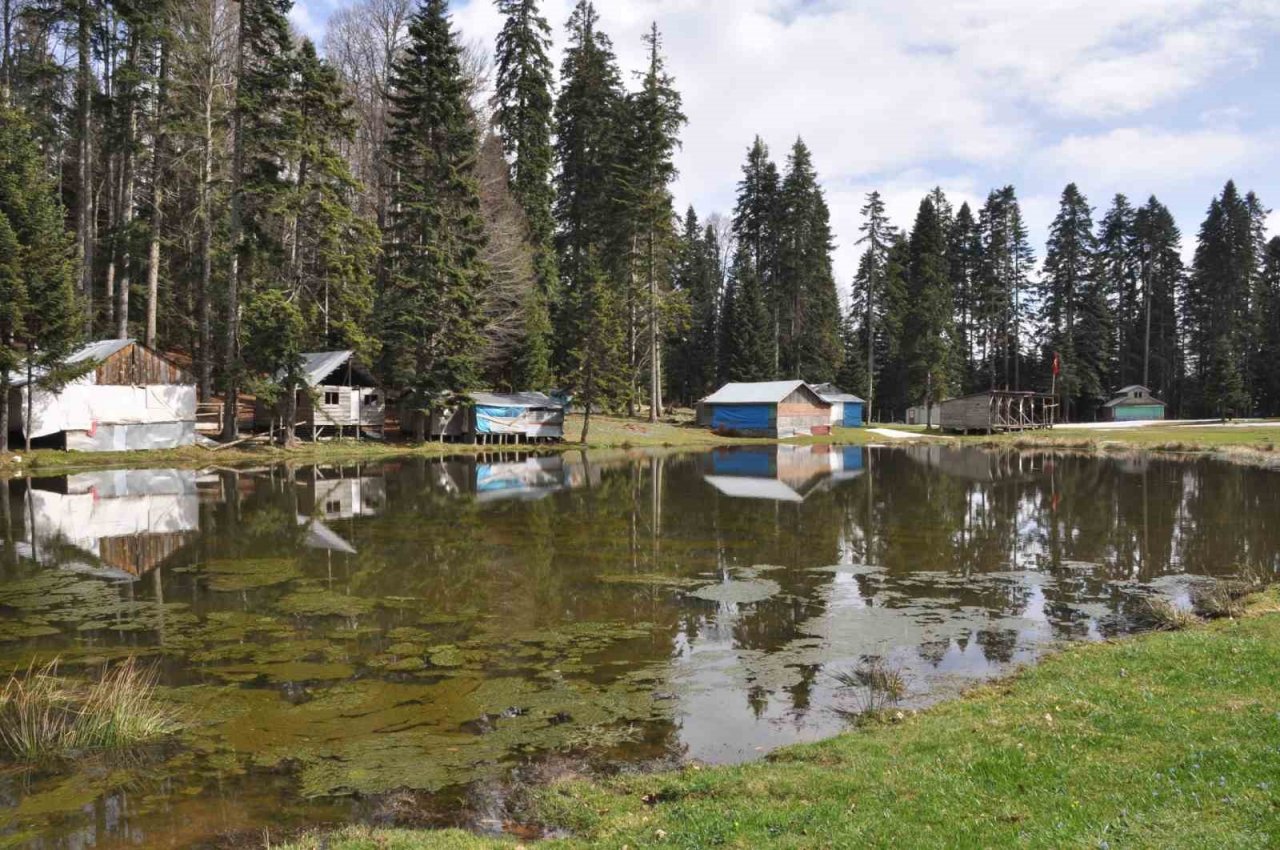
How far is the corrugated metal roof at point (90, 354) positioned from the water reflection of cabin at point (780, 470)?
2599cm

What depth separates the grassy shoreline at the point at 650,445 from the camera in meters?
31.8

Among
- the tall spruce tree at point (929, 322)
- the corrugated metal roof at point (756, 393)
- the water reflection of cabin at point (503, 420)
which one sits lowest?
the water reflection of cabin at point (503, 420)

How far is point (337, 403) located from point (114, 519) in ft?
77.7

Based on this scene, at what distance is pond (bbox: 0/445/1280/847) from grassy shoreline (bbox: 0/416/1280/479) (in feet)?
21.0

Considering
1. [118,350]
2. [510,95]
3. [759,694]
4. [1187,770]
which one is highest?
[510,95]

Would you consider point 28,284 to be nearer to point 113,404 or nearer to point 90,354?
point 90,354

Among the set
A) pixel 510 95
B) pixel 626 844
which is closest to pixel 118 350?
pixel 510 95

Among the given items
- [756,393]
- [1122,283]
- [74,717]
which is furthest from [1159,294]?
[74,717]

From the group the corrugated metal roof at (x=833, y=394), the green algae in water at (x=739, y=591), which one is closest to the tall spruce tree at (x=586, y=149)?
the corrugated metal roof at (x=833, y=394)

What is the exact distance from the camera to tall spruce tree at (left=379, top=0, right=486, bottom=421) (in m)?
41.5

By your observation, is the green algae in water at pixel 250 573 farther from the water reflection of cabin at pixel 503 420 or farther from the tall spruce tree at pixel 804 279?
the tall spruce tree at pixel 804 279

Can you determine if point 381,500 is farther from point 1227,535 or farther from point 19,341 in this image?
point 1227,535

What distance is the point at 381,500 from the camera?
2450cm

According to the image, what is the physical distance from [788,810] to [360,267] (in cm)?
3953
